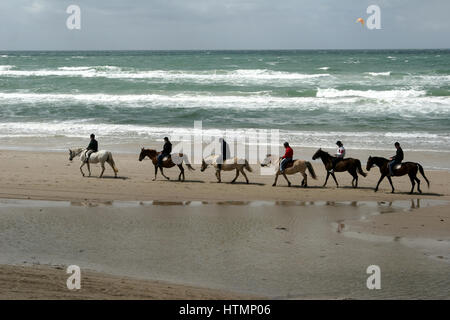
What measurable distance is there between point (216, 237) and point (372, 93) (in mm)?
30203

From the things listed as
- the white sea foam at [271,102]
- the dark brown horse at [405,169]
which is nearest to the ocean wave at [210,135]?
the dark brown horse at [405,169]

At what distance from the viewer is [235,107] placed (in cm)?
3369

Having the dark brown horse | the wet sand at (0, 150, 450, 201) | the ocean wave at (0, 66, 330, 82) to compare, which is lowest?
the wet sand at (0, 150, 450, 201)

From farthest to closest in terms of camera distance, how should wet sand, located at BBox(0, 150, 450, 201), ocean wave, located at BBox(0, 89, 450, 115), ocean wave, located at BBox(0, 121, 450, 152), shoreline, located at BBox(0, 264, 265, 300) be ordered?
ocean wave, located at BBox(0, 89, 450, 115)
ocean wave, located at BBox(0, 121, 450, 152)
wet sand, located at BBox(0, 150, 450, 201)
shoreline, located at BBox(0, 264, 265, 300)

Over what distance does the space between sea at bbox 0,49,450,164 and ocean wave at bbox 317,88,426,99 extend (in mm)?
65

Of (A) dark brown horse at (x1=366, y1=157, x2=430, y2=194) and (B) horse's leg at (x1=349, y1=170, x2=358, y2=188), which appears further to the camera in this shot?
(B) horse's leg at (x1=349, y1=170, x2=358, y2=188)

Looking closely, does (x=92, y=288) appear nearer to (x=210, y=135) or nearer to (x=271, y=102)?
(x=210, y=135)

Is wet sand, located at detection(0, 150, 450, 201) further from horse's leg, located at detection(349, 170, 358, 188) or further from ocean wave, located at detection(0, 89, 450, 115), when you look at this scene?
ocean wave, located at detection(0, 89, 450, 115)

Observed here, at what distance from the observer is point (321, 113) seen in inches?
1222

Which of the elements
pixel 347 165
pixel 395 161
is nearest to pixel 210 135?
pixel 347 165

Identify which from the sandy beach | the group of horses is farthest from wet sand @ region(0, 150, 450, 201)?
the group of horses

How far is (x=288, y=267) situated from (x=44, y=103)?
1186 inches

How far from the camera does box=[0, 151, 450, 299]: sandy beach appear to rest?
8195 mm
